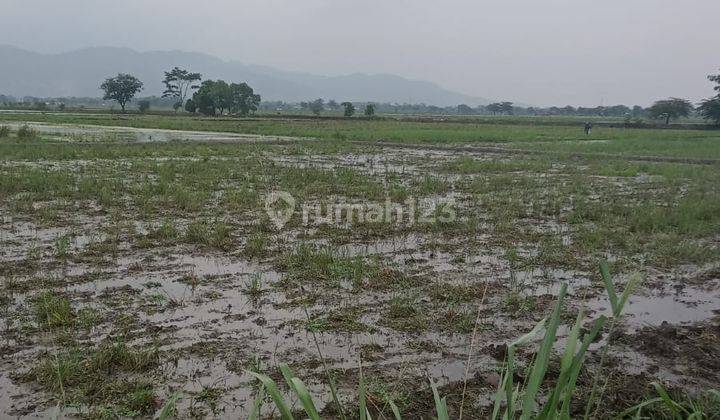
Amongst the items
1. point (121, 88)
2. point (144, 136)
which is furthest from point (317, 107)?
point (144, 136)

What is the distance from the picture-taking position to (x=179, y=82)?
7594 cm

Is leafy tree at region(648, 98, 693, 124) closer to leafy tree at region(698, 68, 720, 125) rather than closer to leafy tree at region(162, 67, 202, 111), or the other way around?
leafy tree at region(698, 68, 720, 125)

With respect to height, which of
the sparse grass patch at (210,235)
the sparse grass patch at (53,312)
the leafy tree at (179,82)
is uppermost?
the leafy tree at (179,82)

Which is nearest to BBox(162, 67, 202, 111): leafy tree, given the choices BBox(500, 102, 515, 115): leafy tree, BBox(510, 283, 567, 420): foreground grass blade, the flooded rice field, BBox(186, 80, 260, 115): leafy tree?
BBox(186, 80, 260, 115): leafy tree

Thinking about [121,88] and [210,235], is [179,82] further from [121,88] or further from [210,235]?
[210,235]

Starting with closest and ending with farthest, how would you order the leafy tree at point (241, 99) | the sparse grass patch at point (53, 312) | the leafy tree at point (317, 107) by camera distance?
1. the sparse grass patch at point (53, 312)
2. the leafy tree at point (241, 99)
3. the leafy tree at point (317, 107)

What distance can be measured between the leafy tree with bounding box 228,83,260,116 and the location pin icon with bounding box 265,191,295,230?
4613 cm

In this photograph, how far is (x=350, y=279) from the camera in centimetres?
554

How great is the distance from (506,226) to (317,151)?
1295 centimetres

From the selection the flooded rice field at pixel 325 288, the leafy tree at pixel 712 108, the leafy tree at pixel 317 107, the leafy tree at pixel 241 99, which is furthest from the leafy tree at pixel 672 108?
the flooded rice field at pixel 325 288

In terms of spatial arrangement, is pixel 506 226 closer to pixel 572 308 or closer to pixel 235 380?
pixel 572 308

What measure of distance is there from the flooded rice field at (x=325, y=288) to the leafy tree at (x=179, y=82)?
6818 centimetres

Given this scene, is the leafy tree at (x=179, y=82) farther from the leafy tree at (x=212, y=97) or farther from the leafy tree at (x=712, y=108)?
the leafy tree at (x=712, y=108)

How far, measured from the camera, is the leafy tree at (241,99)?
54.4m
